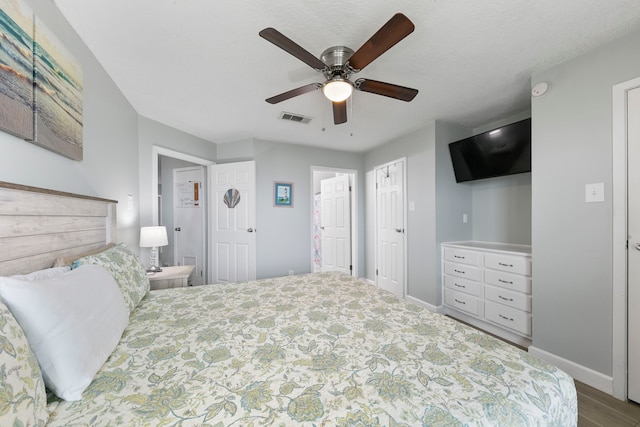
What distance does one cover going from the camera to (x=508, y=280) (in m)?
2.39

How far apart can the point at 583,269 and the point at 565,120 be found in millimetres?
1109

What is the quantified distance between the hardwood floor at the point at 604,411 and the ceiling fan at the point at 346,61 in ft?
7.55

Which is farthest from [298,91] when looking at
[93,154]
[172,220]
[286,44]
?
[172,220]

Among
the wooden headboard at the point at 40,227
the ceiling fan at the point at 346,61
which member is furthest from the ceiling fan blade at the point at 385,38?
the wooden headboard at the point at 40,227

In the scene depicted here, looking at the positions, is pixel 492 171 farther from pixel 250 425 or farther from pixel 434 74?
pixel 250 425

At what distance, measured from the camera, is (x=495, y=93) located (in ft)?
7.73

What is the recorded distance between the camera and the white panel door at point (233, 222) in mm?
3621

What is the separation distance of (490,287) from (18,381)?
3.17 metres

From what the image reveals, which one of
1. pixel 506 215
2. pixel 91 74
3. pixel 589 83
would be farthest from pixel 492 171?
pixel 91 74

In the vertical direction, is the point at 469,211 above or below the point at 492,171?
below

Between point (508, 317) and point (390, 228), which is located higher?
point (390, 228)

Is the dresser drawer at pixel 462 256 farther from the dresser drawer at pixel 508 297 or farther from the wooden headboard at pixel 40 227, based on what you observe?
the wooden headboard at pixel 40 227

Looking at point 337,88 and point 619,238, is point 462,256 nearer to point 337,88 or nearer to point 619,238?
point 619,238

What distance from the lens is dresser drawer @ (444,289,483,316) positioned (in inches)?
106
